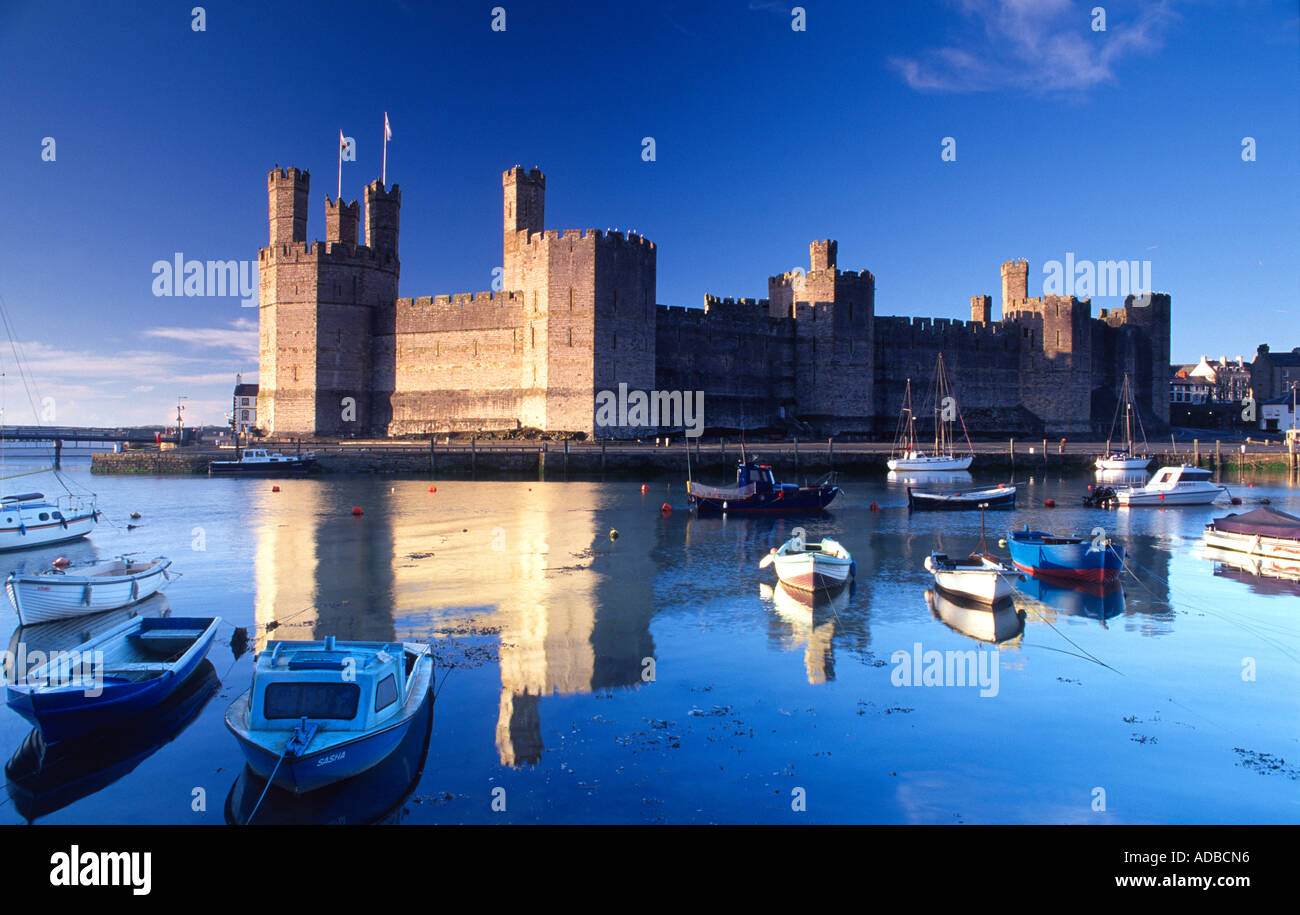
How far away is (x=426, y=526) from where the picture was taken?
2214cm

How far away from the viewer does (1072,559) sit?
15.0m

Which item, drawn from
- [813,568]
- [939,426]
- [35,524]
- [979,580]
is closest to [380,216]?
[35,524]

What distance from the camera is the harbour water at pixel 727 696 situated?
6.61 meters

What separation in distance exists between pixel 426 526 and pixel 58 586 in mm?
10311

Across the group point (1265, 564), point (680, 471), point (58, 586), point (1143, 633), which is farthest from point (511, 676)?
point (680, 471)

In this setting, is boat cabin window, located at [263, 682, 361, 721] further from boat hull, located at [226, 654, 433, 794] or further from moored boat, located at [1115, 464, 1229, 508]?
moored boat, located at [1115, 464, 1229, 508]

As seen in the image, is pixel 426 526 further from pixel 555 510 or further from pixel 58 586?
pixel 58 586

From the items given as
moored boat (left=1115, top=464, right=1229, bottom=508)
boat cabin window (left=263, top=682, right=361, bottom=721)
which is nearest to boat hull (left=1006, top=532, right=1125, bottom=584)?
boat cabin window (left=263, top=682, right=361, bottom=721)

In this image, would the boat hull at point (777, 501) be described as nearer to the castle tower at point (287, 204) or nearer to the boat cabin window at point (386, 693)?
the boat cabin window at point (386, 693)

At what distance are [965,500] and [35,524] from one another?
25.5 m

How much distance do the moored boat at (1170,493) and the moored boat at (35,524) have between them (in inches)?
1192

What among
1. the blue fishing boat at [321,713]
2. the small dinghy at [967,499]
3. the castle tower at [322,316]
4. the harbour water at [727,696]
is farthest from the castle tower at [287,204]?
the blue fishing boat at [321,713]
